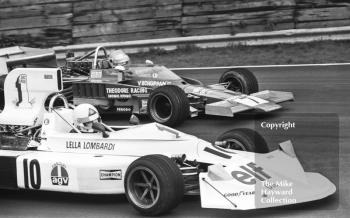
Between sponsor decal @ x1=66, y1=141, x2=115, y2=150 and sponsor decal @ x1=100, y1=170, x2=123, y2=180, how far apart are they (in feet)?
1.52

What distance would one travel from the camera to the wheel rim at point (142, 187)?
7129 millimetres

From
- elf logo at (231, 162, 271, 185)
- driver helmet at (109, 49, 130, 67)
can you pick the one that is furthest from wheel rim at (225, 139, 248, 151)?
driver helmet at (109, 49, 130, 67)

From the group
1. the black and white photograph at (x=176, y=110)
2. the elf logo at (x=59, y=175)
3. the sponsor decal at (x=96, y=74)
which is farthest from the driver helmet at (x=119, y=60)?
the elf logo at (x=59, y=175)

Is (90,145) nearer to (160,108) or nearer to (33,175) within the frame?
(33,175)

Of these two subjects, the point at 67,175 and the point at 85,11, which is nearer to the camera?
the point at 67,175

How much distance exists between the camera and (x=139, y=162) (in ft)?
23.4

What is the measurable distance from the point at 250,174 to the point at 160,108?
4821 millimetres

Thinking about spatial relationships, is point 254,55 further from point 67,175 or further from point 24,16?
point 67,175

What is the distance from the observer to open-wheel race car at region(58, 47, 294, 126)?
1142 centimetres

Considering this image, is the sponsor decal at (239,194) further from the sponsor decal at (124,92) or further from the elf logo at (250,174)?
the sponsor decal at (124,92)

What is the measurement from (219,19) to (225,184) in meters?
10.3

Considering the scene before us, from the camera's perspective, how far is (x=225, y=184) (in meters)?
6.91

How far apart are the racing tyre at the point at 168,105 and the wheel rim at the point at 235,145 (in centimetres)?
323

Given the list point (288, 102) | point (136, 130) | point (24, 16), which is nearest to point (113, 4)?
point (24, 16)
